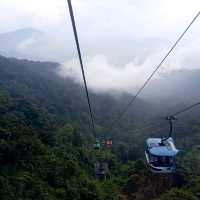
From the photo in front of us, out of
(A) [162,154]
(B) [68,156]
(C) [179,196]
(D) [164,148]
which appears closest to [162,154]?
(A) [162,154]

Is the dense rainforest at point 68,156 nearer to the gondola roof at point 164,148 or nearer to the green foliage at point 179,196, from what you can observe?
the green foliage at point 179,196

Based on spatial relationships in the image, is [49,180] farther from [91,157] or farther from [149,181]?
[91,157]

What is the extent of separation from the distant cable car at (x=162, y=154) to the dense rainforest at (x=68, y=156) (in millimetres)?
9576

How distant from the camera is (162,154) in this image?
13.1 meters

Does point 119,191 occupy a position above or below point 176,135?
below

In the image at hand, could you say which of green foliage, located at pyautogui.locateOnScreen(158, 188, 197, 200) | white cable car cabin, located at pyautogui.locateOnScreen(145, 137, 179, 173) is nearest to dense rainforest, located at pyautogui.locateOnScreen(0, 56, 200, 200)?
green foliage, located at pyautogui.locateOnScreen(158, 188, 197, 200)

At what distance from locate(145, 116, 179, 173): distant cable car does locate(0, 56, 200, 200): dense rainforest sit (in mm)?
9576

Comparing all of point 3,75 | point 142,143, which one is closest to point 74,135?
point 142,143

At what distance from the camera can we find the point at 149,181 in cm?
3009

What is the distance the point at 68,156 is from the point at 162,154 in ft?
67.9

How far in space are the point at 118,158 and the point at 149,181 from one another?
56.9 feet

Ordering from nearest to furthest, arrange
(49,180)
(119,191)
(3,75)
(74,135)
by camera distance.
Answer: (49,180) < (119,191) < (74,135) < (3,75)

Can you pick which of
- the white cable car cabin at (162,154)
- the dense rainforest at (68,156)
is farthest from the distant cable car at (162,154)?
the dense rainforest at (68,156)

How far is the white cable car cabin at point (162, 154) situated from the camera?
1305 centimetres
